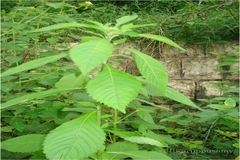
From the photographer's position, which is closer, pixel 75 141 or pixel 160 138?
pixel 75 141

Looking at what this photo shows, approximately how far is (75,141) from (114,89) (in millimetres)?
156

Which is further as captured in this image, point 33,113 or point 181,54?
point 181,54

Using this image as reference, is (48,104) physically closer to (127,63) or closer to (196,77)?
(127,63)

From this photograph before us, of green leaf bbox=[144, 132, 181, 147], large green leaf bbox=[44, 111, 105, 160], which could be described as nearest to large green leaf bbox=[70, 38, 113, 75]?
large green leaf bbox=[44, 111, 105, 160]

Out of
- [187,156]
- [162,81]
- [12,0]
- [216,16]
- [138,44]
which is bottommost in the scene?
[187,156]

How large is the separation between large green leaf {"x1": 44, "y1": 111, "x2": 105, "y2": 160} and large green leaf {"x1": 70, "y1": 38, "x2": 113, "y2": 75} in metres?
0.17

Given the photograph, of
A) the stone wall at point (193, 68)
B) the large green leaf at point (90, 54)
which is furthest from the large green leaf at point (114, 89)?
the stone wall at point (193, 68)

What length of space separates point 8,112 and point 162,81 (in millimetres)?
1389

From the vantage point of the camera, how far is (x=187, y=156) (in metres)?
1.97

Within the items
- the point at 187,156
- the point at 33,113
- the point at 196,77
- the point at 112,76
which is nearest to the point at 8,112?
the point at 33,113

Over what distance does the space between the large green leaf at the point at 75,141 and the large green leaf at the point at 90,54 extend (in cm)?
17

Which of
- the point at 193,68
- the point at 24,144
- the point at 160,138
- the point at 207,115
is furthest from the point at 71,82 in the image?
the point at 193,68

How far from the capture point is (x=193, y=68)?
308 centimetres

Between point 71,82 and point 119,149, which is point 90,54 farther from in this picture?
point 119,149
